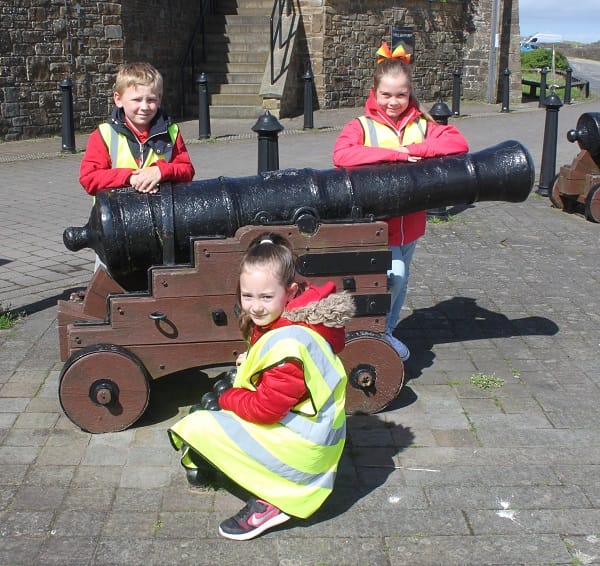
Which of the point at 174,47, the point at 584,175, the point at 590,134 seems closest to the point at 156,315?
the point at 590,134

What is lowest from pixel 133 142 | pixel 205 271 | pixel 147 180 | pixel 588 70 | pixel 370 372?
pixel 370 372

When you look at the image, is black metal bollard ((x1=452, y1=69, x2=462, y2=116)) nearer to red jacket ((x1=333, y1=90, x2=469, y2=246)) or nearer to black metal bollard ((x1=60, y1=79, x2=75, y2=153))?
black metal bollard ((x1=60, y1=79, x2=75, y2=153))

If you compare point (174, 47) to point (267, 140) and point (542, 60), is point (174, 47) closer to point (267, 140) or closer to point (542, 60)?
point (267, 140)

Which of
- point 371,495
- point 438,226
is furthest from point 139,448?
point 438,226

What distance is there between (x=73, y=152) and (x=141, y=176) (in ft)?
32.1

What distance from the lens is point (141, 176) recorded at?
4.09 metres

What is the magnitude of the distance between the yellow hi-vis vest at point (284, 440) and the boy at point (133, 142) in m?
1.35

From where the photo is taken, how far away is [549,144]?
10.3 metres

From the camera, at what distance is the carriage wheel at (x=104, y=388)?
12.9 ft

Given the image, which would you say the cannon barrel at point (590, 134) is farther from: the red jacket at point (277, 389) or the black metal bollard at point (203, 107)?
the black metal bollard at point (203, 107)

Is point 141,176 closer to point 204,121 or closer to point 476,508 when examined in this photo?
point 476,508

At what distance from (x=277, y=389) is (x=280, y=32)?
17.1m

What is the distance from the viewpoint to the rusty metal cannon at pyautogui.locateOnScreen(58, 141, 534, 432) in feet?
13.0

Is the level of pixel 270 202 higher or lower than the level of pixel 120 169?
lower
